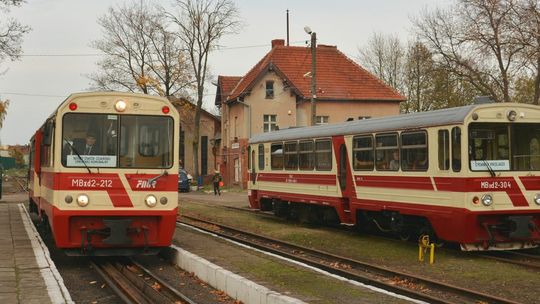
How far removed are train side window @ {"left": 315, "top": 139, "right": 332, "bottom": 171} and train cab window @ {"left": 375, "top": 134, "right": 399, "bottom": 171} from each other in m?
2.39

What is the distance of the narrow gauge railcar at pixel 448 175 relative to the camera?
39.8 feet

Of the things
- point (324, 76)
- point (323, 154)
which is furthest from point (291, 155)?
point (324, 76)

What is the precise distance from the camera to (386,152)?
14461 millimetres

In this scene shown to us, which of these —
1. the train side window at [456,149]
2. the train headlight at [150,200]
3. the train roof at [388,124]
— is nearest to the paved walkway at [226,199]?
the train roof at [388,124]

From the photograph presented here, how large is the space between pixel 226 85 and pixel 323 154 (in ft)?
117

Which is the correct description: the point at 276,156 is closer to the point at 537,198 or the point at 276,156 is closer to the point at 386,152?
the point at 386,152

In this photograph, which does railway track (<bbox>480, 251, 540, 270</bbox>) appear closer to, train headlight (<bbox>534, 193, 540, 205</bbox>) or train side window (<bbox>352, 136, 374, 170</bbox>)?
train headlight (<bbox>534, 193, 540, 205</bbox>)

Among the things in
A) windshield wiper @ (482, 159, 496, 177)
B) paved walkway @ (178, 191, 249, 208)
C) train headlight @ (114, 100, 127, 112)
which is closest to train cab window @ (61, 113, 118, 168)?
train headlight @ (114, 100, 127, 112)

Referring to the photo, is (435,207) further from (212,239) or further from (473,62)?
(473,62)

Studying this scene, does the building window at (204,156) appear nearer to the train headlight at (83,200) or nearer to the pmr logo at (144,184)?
the pmr logo at (144,184)

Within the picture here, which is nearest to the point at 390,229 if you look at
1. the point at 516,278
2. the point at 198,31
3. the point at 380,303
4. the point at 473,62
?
the point at 516,278

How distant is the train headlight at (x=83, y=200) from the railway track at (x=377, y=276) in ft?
12.8

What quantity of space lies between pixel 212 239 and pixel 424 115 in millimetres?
5456

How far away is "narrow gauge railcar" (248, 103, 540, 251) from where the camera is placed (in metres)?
12.1
